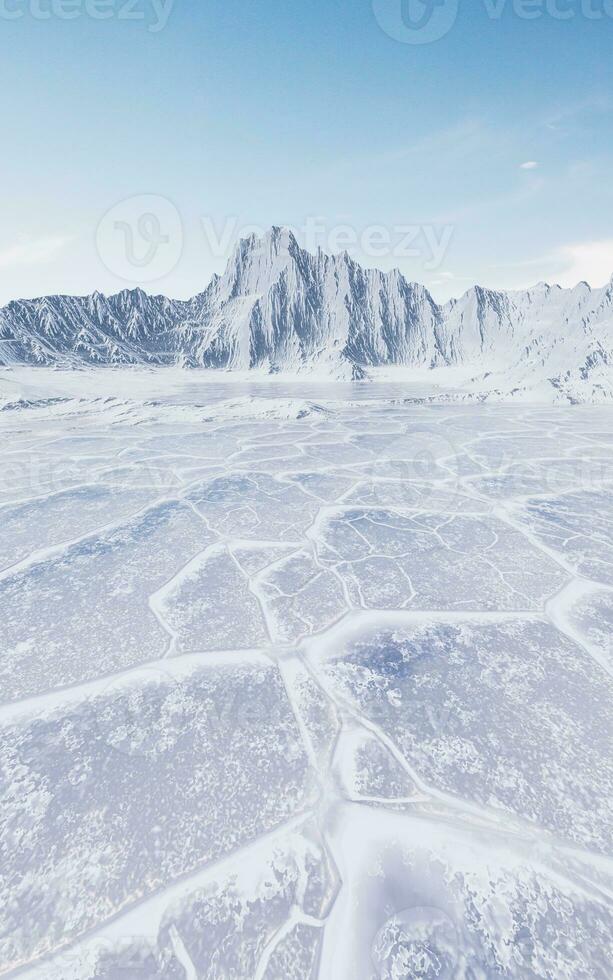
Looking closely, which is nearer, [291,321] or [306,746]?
[306,746]

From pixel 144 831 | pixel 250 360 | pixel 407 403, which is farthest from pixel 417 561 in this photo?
pixel 250 360

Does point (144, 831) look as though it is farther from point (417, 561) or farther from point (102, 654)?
point (417, 561)

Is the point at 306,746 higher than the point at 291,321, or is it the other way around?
the point at 291,321

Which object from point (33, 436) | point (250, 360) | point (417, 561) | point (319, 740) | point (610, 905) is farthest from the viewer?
point (250, 360)

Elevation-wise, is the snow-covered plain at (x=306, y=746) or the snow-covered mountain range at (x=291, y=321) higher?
the snow-covered mountain range at (x=291, y=321)

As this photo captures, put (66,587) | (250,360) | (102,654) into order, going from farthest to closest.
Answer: (250,360) < (66,587) < (102,654)
